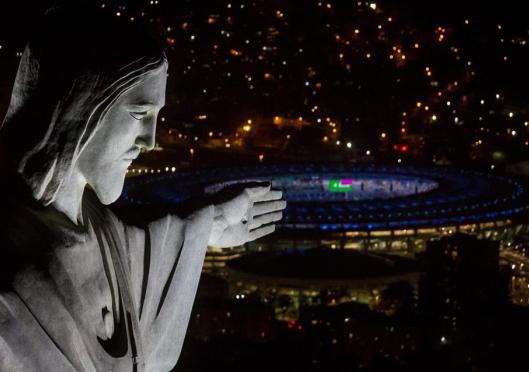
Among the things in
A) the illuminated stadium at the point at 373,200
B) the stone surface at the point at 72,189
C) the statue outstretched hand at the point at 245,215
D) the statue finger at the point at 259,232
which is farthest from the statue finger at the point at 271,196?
the illuminated stadium at the point at 373,200

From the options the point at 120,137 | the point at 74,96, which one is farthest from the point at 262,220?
the point at 74,96

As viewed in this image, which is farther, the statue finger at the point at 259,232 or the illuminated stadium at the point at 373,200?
the illuminated stadium at the point at 373,200

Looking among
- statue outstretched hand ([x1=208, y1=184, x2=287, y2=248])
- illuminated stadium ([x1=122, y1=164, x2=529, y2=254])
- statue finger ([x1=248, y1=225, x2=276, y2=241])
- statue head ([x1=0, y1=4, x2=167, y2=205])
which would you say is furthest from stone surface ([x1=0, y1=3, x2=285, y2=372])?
illuminated stadium ([x1=122, y1=164, x2=529, y2=254])

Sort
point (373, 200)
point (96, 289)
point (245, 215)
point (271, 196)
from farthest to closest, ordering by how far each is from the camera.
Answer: point (373, 200) < point (271, 196) < point (245, 215) < point (96, 289)

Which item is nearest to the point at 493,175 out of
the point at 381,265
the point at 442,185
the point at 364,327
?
the point at 442,185

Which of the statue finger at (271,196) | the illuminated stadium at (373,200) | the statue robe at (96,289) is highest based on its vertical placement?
the statue finger at (271,196)

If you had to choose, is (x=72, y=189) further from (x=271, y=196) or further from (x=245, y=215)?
(x=271, y=196)

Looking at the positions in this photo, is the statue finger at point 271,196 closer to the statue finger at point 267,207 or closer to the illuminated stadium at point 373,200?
the statue finger at point 267,207
